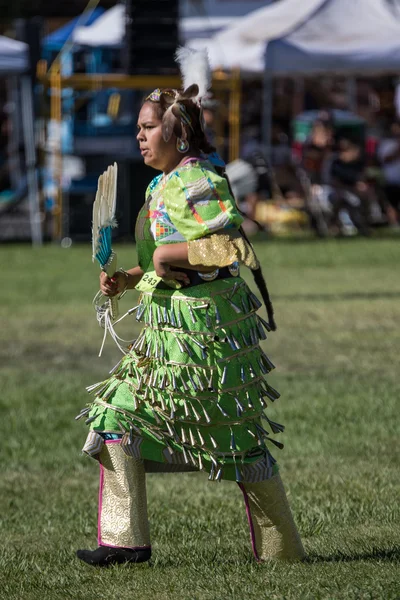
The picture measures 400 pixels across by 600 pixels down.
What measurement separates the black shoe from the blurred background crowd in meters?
12.2

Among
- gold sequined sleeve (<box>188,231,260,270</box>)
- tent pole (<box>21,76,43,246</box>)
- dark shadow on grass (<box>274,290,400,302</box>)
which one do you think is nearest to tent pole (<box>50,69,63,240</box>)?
tent pole (<box>21,76,43,246</box>)

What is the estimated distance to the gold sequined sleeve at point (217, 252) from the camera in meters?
3.61

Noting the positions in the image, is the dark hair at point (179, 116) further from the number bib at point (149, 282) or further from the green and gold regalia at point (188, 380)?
the number bib at point (149, 282)

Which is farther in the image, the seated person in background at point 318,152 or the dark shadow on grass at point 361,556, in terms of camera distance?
the seated person in background at point 318,152

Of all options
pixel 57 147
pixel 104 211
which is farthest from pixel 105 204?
pixel 57 147

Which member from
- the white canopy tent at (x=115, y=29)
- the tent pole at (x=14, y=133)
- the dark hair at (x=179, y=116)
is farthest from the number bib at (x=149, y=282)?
the tent pole at (x=14, y=133)

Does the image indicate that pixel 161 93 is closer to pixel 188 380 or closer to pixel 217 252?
pixel 217 252

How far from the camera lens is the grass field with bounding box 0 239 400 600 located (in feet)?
12.3

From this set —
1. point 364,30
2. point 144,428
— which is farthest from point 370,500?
point 364,30

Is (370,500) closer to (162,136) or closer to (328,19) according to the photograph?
(162,136)

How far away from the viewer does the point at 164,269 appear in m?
3.67

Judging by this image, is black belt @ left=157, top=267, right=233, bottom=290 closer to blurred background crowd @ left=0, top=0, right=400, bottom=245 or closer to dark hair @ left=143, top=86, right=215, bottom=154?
dark hair @ left=143, top=86, right=215, bottom=154

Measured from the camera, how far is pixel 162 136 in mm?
3785

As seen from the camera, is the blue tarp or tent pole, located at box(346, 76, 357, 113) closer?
the blue tarp
